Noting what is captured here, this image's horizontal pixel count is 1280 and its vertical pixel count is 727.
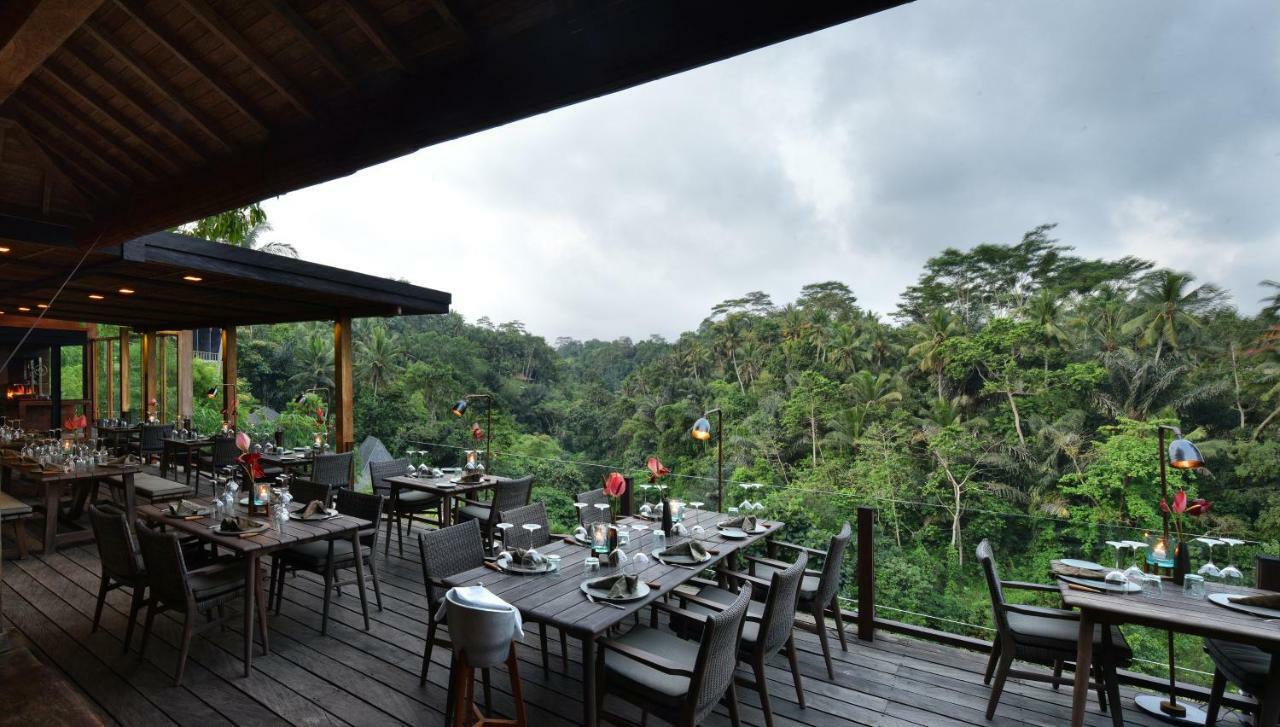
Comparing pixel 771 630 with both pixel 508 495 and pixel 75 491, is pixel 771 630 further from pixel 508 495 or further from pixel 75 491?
pixel 75 491

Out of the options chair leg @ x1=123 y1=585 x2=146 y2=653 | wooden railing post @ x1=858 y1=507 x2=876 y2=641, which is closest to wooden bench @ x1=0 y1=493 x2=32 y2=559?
chair leg @ x1=123 y1=585 x2=146 y2=653

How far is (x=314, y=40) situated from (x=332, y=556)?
3.08m

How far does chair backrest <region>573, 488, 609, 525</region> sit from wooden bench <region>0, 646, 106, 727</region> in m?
2.63

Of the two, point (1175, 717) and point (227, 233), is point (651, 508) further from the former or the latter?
point (227, 233)

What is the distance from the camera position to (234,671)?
3.20 metres

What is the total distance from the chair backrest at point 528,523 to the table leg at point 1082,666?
9.62 feet

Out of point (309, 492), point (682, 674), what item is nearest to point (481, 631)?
point (682, 674)

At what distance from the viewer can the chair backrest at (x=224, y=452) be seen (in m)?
7.03

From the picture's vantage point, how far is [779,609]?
275cm

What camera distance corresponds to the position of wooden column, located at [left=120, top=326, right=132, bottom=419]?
10.8 metres

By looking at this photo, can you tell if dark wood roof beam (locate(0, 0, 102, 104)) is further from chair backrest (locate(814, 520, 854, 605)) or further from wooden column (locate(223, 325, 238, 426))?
wooden column (locate(223, 325, 238, 426))

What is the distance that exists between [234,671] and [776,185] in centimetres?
3508

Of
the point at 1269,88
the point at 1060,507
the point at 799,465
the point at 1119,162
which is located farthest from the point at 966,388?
Answer: the point at 1269,88

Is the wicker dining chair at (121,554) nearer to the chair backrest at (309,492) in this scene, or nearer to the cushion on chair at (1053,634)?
the chair backrest at (309,492)
